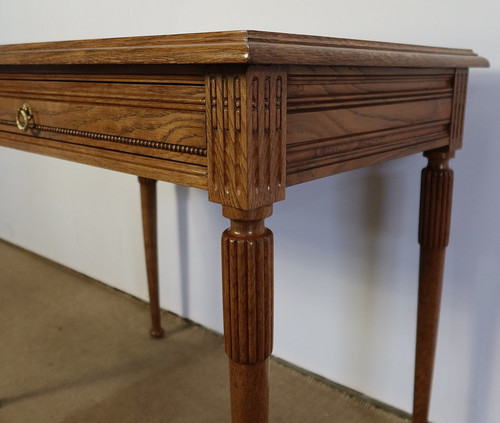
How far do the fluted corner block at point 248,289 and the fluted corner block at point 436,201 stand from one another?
17.6 inches

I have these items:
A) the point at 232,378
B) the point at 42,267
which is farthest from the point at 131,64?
the point at 42,267

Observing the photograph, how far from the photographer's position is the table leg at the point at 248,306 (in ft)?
1.79

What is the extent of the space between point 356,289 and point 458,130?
43 cm

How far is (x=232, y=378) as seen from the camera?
0.60 m

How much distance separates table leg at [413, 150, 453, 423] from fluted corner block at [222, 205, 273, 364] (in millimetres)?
450

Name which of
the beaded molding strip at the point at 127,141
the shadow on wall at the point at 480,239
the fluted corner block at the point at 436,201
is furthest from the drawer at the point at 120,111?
the shadow on wall at the point at 480,239

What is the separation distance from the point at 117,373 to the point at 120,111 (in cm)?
86

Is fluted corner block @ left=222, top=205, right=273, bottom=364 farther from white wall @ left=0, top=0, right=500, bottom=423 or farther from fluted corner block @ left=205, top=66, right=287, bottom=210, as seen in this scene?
white wall @ left=0, top=0, right=500, bottom=423

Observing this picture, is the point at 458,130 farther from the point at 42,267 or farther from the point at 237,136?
the point at 42,267

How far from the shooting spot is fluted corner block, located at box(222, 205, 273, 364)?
21.5 inches

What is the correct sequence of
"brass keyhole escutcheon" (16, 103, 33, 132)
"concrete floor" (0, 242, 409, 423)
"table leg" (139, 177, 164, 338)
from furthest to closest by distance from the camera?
"table leg" (139, 177, 164, 338) < "concrete floor" (0, 242, 409, 423) < "brass keyhole escutcheon" (16, 103, 33, 132)

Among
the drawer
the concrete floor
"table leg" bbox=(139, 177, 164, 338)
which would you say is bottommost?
the concrete floor

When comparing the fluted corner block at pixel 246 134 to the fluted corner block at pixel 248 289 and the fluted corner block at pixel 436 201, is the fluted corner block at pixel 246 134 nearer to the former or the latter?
the fluted corner block at pixel 248 289

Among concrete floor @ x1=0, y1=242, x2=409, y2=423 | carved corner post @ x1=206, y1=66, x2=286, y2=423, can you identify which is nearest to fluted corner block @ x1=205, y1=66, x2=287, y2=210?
carved corner post @ x1=206, y1=66, x2=286, y2=423
